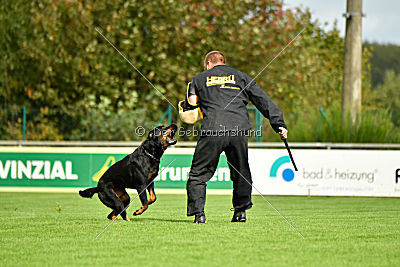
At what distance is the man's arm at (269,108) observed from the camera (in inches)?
282

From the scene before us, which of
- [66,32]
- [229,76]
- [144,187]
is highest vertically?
[66,32]

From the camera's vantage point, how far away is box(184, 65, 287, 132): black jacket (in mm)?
7168

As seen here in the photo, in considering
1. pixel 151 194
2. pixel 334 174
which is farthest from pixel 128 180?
pixel 334 174

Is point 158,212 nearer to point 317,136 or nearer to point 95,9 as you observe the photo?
point 317,136

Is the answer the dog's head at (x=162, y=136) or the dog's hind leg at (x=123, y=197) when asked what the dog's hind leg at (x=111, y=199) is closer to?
→ the dog's hind leg at (x=123, y=197)

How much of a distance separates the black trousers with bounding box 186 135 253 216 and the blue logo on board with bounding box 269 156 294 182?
640cm

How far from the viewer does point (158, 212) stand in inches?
367

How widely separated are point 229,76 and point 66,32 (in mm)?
12795

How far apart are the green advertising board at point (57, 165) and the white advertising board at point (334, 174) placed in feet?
6.31

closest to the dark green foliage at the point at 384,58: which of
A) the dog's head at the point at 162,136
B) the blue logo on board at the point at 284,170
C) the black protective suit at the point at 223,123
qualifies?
the blue logo on board at the point at 284,170

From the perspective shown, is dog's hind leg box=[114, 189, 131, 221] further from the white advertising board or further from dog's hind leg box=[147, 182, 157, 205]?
the white advertising board

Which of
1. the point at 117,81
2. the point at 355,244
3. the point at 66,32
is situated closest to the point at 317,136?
the point at 117,81

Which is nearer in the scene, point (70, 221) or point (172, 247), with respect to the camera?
point (172, 247)

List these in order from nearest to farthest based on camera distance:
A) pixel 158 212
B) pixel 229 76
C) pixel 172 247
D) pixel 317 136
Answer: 1. pixel 172 247
2. pixel 229 76
3. pixel 158 212
4. pixel 317 136
